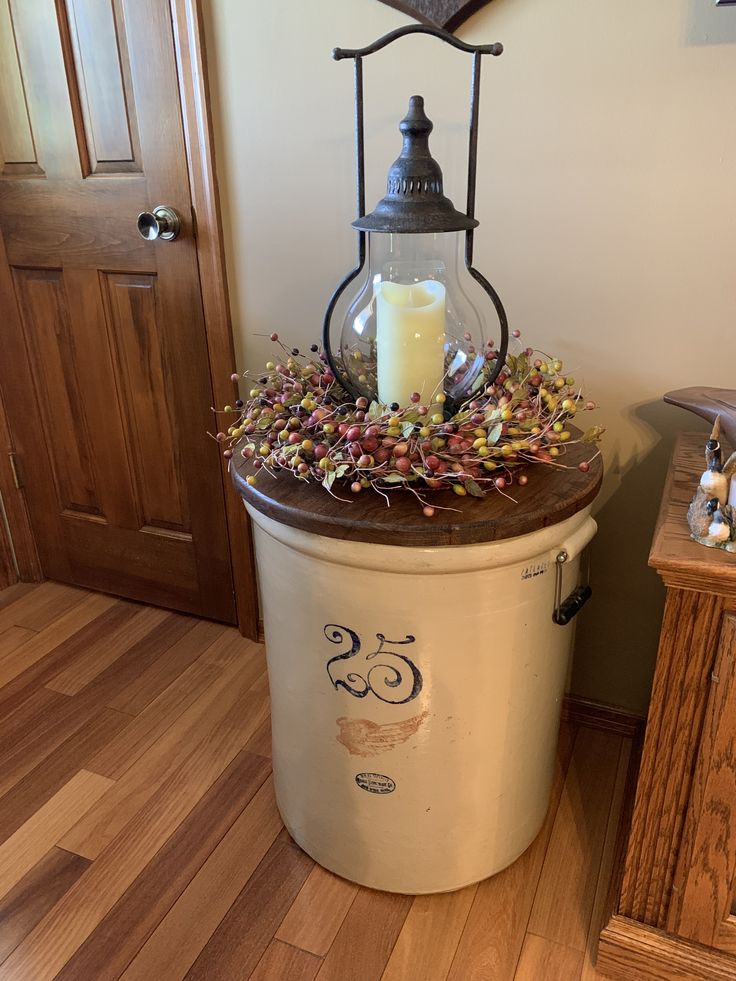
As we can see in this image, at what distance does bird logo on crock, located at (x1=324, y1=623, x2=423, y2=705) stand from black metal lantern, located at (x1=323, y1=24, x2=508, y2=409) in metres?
0.34

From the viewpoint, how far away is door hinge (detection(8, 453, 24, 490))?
6.61ft

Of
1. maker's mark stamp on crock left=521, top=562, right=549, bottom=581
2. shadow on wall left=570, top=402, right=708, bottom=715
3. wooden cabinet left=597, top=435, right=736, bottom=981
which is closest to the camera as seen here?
wooden cabinet left=597, top=435, right=736, bottom=981

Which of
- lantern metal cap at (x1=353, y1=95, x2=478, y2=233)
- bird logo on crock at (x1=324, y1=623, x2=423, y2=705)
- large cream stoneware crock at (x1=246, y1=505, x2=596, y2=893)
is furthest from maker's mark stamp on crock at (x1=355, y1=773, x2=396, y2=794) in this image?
lantern metal cap at (x1=353, y1=95, x2=478, y2=233)

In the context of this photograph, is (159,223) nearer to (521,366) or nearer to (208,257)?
(208,257)

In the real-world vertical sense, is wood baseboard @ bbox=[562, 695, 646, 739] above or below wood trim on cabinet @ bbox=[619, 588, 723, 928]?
below

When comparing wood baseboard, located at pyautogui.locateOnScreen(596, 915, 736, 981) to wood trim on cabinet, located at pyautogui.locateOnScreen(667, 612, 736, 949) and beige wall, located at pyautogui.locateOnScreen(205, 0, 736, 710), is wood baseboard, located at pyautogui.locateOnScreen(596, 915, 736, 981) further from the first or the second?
beige wall, located at pyautogui.locateOnScreen(205, 0, 736, 710)

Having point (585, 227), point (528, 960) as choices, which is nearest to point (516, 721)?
point (528, 960)

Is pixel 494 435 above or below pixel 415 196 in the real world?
below

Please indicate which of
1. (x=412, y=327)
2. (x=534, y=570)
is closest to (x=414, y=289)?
(x=412, y=327)

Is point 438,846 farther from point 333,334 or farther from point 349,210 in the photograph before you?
point 349,210

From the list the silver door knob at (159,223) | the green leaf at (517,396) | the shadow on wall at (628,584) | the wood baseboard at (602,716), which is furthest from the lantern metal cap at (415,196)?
the wood baseboard at (602,716)

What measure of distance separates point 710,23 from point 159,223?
1039mm

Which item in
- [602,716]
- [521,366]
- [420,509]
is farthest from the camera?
[602,716]

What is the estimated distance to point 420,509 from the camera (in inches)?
36.9
